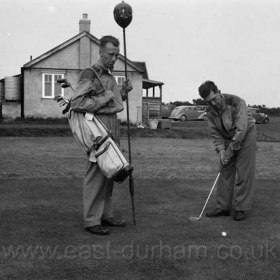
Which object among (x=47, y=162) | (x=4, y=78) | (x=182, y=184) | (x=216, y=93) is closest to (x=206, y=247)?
(x=216, y=93)

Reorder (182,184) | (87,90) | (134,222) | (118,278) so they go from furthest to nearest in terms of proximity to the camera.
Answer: (182,184)
(134,222)
(87,90)
(118,278)

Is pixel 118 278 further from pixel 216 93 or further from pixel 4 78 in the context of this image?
pixel 4 78

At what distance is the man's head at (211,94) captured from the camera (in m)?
6.31

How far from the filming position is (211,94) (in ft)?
20.8

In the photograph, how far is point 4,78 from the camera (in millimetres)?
34750

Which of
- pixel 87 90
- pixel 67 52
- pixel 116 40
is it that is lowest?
pixel 87 90

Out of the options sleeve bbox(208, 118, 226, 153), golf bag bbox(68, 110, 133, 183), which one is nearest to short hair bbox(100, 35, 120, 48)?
golf bag bbox(68, 110, 133, 183)

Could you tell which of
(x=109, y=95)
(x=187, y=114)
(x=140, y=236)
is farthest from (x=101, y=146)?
(x=187, y=114)

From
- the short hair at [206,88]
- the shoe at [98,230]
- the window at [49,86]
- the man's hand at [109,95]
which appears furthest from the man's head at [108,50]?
the window at [49,86]

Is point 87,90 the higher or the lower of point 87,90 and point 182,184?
the higher

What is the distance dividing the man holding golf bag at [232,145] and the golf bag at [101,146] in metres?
1.44

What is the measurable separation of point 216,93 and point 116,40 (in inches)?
58.1

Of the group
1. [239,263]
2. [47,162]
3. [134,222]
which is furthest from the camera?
[47,162]

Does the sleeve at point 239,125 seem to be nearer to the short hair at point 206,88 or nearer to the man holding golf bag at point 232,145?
the man holding golf bag at point 232,145
